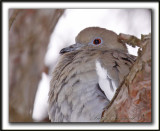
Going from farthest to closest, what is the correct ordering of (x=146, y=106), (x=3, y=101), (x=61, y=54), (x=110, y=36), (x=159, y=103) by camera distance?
(x=110, y=36) < (x=61, y=54) < (x=3, y=101) < (x=159, y=103) < (x=146, y=106)

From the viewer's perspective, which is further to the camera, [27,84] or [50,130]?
[50,130]

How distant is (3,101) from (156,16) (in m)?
1.36

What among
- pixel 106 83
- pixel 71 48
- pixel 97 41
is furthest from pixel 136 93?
pixel 97 41

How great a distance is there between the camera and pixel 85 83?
6.94 feet

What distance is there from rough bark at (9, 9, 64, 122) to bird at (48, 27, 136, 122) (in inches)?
21.6

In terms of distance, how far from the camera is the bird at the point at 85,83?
205 cm

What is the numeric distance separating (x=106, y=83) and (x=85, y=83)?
171 mm

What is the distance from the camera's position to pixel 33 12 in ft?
5.44

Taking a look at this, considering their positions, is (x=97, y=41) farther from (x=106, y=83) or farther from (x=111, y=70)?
(x=106, y=83)

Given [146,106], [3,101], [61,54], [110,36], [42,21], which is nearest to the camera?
[42,21]

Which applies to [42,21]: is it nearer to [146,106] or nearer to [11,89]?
[11,89]

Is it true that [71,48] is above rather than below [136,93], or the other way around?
above

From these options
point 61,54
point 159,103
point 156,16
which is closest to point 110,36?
point 61,54

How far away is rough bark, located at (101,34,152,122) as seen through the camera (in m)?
1.47
